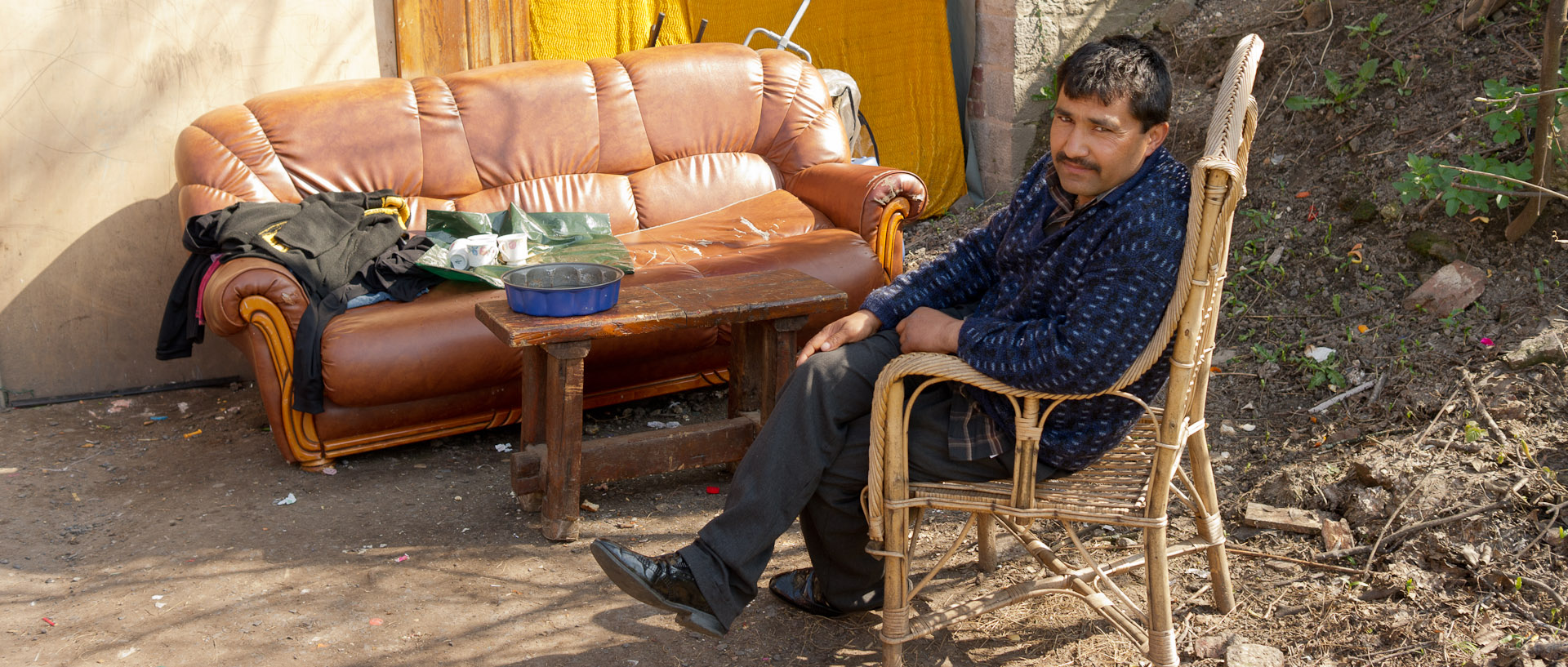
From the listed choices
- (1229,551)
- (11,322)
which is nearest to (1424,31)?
(1229,551)

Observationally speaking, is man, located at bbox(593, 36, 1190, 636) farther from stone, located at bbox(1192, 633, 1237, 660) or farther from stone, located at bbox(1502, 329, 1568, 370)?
stone, located at bbox(1502, 329, 1568, 370)

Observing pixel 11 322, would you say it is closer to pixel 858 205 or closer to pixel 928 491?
pixel 858 205

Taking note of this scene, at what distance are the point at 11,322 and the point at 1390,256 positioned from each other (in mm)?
5033

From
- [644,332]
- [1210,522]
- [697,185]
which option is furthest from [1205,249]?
[697,185]

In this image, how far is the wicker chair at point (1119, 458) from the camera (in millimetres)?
2020

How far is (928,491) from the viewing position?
226 cm

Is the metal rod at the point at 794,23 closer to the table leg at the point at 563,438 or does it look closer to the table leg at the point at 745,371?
the table leg at the point at 745,371

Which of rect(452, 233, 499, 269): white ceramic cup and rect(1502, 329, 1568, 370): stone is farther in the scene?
rect(452, 233, 499, 269): white ceramic cup

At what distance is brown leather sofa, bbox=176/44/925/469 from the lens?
3.57 m

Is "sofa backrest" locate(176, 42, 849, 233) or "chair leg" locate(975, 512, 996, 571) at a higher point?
"sofa backrest" locate(176, 42, 849, 233)

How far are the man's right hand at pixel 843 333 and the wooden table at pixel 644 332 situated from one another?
601 millimetres


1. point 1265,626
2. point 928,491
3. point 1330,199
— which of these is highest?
point 1330,199

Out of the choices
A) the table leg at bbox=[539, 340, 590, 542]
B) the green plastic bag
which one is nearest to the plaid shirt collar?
the table leg at bbox=[539, 340, 590, 542]

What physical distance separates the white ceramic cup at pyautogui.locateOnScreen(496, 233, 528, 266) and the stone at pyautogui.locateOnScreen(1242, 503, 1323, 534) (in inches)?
98.6
